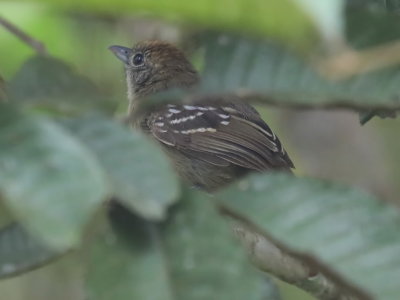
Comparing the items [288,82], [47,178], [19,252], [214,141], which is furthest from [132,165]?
[214,141]

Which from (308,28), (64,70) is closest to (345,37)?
(308,28)

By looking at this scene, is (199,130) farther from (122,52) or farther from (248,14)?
(248,14)

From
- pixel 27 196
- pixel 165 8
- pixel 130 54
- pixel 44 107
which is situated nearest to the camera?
pixel 27 196

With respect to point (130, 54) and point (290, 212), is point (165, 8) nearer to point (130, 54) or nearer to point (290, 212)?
point (290, 212)

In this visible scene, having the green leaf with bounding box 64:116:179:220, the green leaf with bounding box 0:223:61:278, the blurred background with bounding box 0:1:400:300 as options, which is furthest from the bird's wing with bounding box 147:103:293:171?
the green leaf with bounding box 64:116:179:220

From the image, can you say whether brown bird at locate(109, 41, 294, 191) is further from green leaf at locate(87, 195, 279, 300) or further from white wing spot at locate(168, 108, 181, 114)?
green leaf at locate(87, 195, 279, 300)
